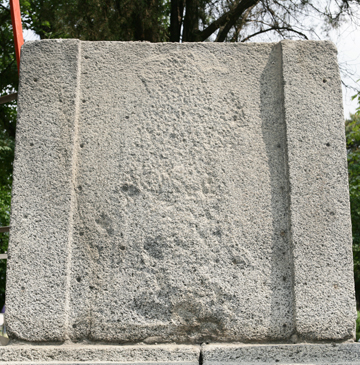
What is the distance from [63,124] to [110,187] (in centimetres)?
50

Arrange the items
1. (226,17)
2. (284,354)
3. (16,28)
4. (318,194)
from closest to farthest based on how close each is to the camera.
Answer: (284,354) → (318,194) → (16,28) → (226,17)

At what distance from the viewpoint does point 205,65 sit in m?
Answer: 2.47

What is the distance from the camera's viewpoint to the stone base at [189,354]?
2.04 m

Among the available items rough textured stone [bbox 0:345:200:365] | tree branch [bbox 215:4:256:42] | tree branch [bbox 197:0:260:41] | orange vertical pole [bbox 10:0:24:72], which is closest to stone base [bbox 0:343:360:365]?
rough textured stone [bbox 0:345:200:365]

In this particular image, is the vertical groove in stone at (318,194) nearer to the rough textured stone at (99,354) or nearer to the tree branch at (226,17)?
the rough textured stone at (99,354)

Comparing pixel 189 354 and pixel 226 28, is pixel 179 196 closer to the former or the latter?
pixel 189 354

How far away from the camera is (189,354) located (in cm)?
205

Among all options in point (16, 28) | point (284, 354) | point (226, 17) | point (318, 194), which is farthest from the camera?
point (226, 17)

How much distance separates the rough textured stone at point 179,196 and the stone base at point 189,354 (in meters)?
0.07

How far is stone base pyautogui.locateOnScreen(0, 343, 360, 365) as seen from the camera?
204 cm

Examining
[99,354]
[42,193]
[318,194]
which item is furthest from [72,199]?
[318,194]

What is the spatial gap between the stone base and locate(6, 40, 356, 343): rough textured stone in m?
0.07

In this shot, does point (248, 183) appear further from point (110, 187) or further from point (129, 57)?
point (129, 57)

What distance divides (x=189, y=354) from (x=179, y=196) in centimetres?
89
